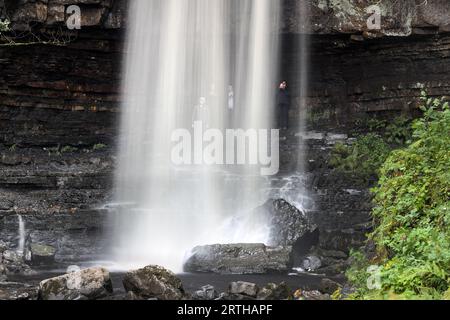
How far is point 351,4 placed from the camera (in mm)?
15969

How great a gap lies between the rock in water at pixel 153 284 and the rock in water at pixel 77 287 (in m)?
0.42

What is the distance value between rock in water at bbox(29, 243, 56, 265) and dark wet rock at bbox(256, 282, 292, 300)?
6029 millimetres

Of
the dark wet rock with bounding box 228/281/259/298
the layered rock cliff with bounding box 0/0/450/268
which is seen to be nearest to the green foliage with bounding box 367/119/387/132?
the layered rock cliff with bounding box 0/0/450/268

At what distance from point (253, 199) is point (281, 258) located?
4315 mm

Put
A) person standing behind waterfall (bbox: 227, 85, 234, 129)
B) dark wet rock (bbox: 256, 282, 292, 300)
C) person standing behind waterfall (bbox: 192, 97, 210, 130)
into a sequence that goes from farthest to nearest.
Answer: person standing behind waterfall (bbox: 192, 97, 210, 130)
person standing behind waterfall (bbox: 227, 85, 234, 129)
dark wet rock (bbox: 256, 282, 292, 300)

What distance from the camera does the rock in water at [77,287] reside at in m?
8.14

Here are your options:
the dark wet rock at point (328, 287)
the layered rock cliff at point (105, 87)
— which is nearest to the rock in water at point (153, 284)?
the dark wet rock at point (328, 287)

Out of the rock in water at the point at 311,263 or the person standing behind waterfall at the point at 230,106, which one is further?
the person standing behind waterfall at the point at 230,106

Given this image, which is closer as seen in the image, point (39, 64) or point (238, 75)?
point (39, 64)

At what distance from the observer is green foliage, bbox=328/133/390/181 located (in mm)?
15317

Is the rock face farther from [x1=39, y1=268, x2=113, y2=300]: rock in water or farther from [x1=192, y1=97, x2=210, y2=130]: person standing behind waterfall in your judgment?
[x1=39, y1=268, x2=113, y2=300]: rock in water

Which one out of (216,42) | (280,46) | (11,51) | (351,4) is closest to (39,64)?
(11,51)

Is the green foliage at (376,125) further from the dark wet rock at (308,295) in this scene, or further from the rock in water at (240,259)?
the dark wet rock at (308,295)
